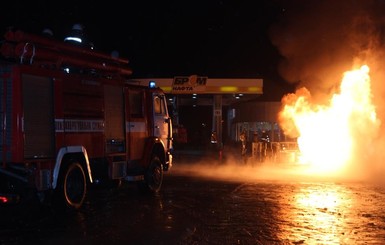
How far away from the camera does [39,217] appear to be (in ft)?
31.7

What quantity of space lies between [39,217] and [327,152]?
16.0 metres

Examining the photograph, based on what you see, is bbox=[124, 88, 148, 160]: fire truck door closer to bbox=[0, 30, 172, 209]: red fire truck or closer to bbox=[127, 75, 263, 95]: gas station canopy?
bbox=[0, 30, 172, 209]: red fire truck

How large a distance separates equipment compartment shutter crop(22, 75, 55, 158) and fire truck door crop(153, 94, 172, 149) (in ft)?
13.7

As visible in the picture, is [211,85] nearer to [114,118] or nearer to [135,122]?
[135,122]

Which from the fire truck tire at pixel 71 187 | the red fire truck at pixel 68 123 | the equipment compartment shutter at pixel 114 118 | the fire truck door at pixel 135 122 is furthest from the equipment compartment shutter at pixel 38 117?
the fire truck door at pixel 135 122

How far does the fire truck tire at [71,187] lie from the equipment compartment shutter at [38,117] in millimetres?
661

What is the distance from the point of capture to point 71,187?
34.4 feet

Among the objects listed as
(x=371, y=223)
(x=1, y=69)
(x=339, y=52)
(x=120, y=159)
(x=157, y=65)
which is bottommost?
(x=371, y=223)

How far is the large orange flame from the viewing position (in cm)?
2300

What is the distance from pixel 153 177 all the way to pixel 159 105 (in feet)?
6.47

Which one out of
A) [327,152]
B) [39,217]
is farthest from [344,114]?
[39,217]

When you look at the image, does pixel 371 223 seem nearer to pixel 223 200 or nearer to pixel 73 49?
pixel 223 200

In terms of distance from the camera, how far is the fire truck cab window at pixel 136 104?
41.3 ft

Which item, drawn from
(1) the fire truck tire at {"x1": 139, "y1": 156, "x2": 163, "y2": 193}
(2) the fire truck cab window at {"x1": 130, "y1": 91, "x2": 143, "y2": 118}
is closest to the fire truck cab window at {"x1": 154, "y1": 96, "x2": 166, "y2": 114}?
(2) the fire truck cab window at {"x1": 130, "y1": 91, "x2": 143, "y2": 118}
